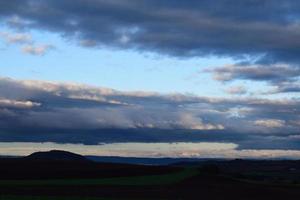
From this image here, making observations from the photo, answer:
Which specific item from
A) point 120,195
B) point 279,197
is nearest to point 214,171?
point 279,197

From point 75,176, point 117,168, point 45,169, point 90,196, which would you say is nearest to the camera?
point 90,196

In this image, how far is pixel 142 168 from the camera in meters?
126

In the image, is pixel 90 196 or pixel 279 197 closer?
pixel 90 196

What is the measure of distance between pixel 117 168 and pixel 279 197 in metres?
56.4

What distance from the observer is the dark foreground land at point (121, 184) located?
6775cm

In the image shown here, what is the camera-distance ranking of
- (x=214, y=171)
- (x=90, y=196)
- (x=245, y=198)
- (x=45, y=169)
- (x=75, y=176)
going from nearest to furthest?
1. (x=90, y=196)
2. (x=245, y=198)
3. (x=75, y=176)
4. (x=45, y=169)
5. (x=214, y=171)

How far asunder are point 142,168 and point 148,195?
59842mm

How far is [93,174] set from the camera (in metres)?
109

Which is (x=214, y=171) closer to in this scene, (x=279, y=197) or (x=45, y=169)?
(x=45, y=169)

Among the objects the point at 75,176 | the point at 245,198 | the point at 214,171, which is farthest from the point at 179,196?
the point at 214,171

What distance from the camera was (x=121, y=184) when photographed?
3455 inches

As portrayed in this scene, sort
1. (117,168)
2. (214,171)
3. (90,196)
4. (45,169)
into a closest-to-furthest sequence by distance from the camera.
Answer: (90,196)
(45,169)
(117,168)
(214,171)

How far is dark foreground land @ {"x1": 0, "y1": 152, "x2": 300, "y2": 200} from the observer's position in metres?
67.8

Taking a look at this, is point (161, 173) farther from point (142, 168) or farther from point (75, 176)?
point (75, 176)
